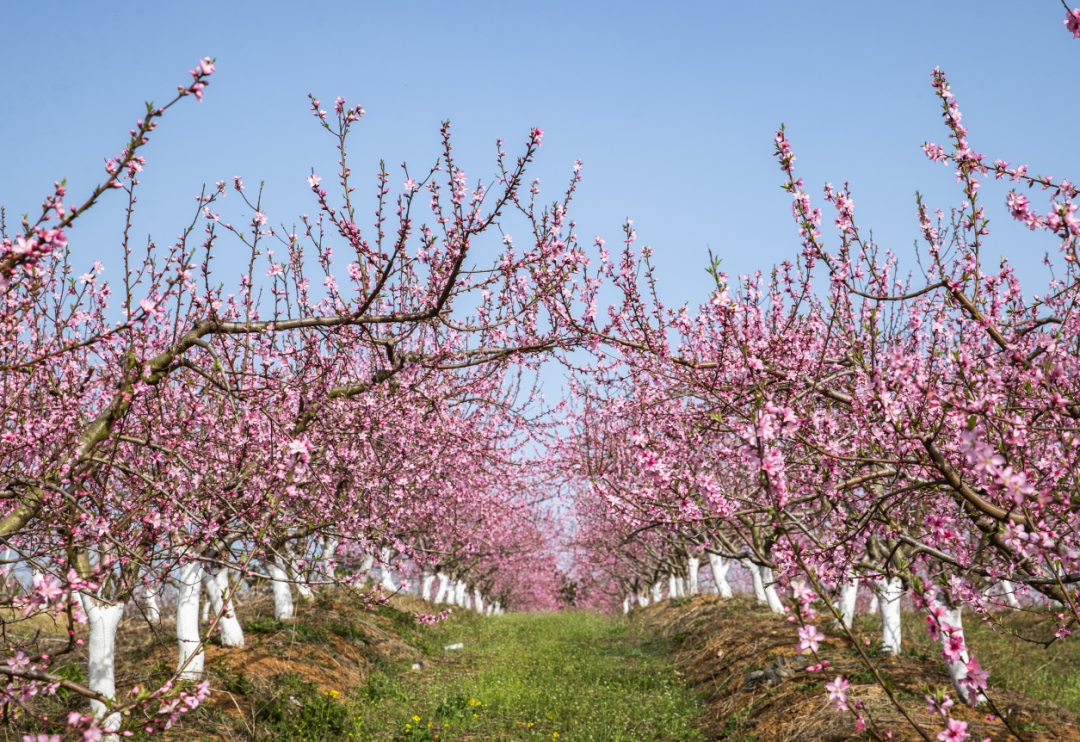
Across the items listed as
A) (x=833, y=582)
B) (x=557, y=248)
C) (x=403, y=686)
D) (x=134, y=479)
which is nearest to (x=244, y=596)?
Result: (x=403, y=686)

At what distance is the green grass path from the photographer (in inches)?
349

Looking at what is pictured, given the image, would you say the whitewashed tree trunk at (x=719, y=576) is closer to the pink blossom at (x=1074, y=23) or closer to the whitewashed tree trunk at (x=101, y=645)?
the whitewashed tree trunk at (x=101, y=645)

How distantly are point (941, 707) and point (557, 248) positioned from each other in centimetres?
575

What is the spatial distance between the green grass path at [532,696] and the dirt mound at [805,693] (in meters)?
0.61

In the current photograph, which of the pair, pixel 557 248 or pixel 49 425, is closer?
pixel 49 425

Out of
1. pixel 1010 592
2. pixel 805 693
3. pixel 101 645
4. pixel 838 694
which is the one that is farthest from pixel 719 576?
pixel 838 694

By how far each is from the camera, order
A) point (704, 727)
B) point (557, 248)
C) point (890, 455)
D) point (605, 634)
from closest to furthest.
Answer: point (890, 455)
point (557, 248)
point (704, 727)
point (605, 634)

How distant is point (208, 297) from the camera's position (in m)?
5.38

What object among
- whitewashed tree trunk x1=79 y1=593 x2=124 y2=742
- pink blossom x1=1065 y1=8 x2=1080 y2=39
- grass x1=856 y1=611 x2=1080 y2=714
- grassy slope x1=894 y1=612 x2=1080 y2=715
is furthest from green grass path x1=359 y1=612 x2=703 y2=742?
pink blossom x1=1065 y1=8 x2=1080 y2=39

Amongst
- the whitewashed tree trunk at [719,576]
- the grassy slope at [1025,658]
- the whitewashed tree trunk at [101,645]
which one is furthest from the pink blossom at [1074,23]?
the whitewashed tree trunk at [719,576]

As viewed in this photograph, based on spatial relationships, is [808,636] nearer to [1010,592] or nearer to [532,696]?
[1010,592]

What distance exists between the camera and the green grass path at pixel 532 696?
887 cm

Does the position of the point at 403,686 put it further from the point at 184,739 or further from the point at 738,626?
the point at 738,626

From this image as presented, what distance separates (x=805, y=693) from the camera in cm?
841
